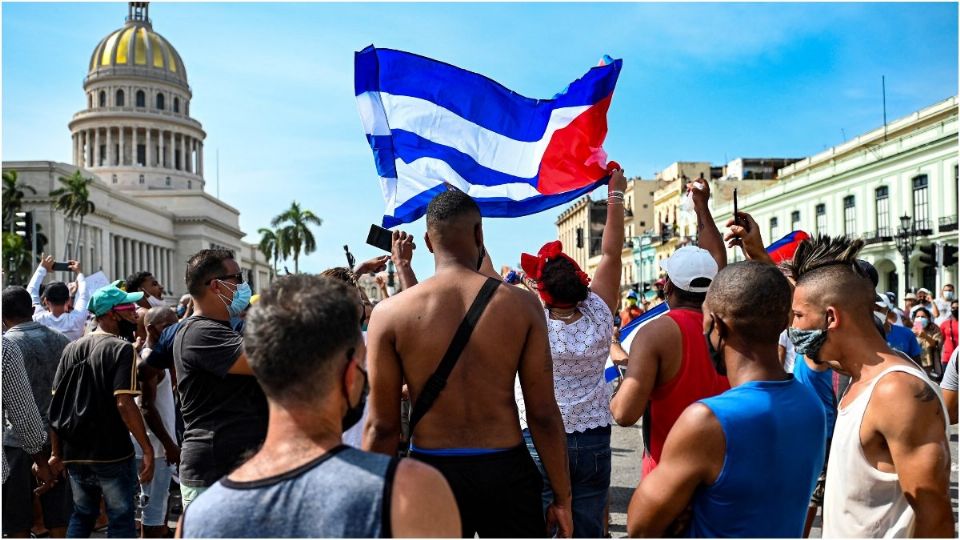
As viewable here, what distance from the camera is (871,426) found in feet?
8.58

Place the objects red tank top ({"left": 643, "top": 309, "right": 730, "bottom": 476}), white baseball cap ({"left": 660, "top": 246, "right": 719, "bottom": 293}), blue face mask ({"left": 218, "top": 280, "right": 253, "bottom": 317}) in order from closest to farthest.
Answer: red tank top ({"left": 643, "top": 309, "right": 730, "bottom": 476}), white baseball cap ({"left": 660, "top": 246, "right": 719, "bottom": 293}), blue face mask ({"left": 218, "top": 280, "right": 253, "bottom": 317})

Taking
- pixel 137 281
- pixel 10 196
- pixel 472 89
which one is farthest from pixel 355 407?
pixel 10 196

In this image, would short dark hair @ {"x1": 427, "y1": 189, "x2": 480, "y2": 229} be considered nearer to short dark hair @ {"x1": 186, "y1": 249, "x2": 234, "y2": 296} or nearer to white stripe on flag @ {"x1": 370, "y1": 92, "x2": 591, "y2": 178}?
short dark hair @ {"x1": 186, "y1": 249, "x2": 234, "y2": 296}

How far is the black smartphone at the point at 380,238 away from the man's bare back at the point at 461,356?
1149 mm

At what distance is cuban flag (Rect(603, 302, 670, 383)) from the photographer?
4387 millimetres

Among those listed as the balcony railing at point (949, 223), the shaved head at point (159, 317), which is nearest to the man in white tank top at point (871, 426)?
the shaved head at point (159, 317)

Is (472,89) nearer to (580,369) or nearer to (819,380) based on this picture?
(580,369)

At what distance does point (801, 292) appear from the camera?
2.92m

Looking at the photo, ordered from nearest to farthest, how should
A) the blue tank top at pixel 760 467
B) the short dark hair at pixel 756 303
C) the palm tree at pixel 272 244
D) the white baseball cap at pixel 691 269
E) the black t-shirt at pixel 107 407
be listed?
the blue tank top at pixel 760 467 → the short dark hair at pixel 756 303 → the white baseball cap at pixel 691 269 → the black t-shirt at pixel 107 407 → the palm tree at pixel 272 244

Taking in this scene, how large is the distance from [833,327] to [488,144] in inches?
137

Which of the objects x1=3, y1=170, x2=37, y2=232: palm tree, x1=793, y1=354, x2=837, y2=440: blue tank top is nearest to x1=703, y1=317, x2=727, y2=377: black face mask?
x1=793, y1=354, x2=837, y2=440: blue tank top

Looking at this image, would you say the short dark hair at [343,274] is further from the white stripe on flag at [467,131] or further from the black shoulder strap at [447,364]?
the black shoulder strap at [447,364]

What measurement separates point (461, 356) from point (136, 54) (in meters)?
111

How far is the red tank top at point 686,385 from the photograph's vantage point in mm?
3354
